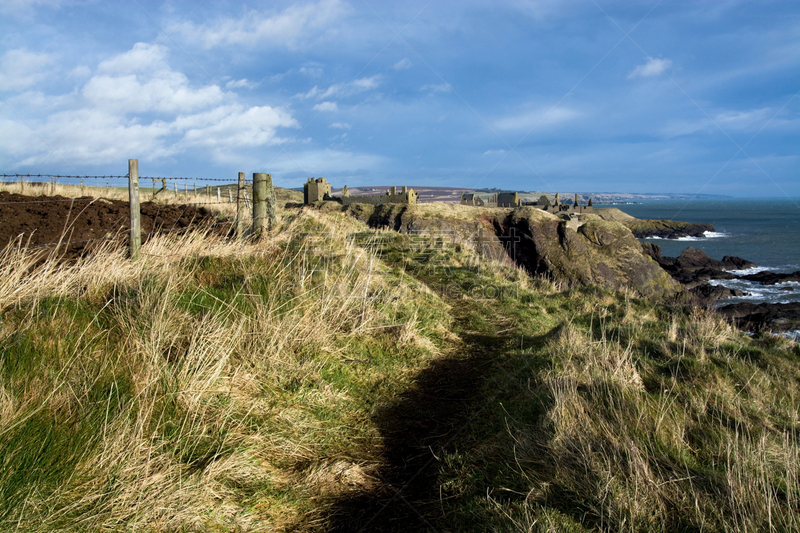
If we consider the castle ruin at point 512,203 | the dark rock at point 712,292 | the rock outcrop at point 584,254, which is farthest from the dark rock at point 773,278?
the castle ruin at point 512,203

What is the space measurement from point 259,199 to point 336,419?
574 cm

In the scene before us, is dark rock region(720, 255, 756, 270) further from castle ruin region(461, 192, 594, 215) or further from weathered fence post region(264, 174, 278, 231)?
weathered fence post region(264, 174, 278, 231)

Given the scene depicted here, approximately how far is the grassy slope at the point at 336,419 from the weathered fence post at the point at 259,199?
9.03 feet

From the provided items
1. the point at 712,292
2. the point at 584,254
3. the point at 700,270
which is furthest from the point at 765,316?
the point at 700,270

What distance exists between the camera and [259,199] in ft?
28.0

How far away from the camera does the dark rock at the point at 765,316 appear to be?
18.2 m

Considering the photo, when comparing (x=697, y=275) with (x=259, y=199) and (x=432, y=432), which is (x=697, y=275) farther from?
(x=432, y=432)

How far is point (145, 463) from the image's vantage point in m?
2.53

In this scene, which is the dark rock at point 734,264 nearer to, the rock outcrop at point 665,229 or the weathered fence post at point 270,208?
the rock outcrop at point 665,229

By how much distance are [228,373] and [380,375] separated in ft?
5.26

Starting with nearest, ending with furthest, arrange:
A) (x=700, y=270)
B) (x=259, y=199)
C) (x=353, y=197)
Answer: (x=259, y=199) < (x=700, y=270) < (x=353, y=197)

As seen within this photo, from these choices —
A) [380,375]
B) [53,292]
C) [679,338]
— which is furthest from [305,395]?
[679,338]

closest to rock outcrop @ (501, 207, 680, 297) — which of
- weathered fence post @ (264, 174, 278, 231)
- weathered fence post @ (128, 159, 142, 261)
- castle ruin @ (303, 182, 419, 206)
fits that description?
castle ruin @ (303, 182, 419, 206)

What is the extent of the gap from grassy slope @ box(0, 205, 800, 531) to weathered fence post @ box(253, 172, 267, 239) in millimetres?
2752
